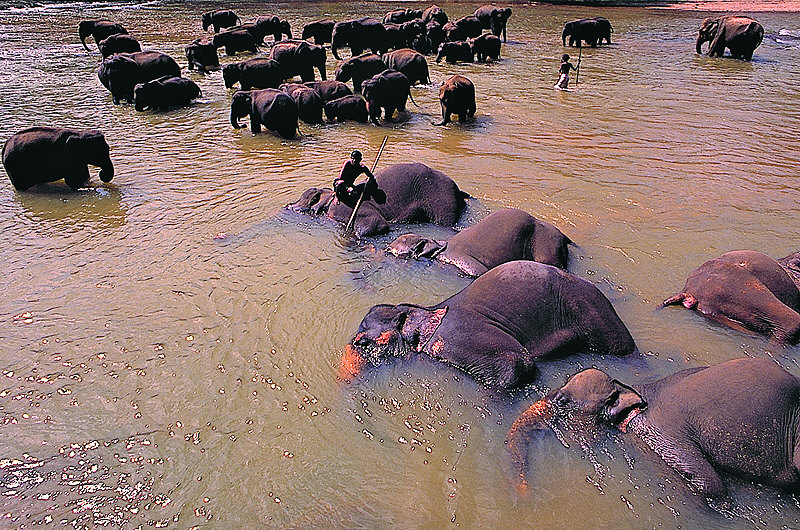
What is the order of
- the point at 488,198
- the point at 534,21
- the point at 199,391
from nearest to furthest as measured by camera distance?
the point at 199,391 → the point at 488,198 → the point at 534,21

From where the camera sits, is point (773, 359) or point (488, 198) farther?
point (488, 198)

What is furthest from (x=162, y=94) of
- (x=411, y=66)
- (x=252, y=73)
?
(x=411, y=66)

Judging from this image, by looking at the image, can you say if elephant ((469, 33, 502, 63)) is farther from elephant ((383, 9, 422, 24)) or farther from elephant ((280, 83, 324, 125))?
elephant ((280, 83, 324, 125))

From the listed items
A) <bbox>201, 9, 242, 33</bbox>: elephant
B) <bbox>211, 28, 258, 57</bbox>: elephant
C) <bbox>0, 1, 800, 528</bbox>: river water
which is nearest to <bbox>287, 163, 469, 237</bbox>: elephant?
<bbox>0, 1, 800, 528</bbox>: river water

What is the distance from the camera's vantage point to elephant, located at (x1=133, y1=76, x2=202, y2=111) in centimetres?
1204

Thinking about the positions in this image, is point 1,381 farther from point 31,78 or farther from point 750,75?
point 750,75

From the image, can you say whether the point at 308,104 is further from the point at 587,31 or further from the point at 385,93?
the point at 587,31

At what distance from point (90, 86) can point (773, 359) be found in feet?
51.7

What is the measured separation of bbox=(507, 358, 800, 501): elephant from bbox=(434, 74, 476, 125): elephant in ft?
26.2

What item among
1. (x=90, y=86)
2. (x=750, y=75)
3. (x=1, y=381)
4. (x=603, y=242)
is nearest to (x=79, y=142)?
(x=1, y=381)

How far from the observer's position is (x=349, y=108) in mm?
11484

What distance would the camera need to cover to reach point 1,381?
4316 mm

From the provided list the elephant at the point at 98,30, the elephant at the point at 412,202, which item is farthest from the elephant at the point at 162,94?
the elephant at the point at 98,30

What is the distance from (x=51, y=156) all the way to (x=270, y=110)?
3.67 m
